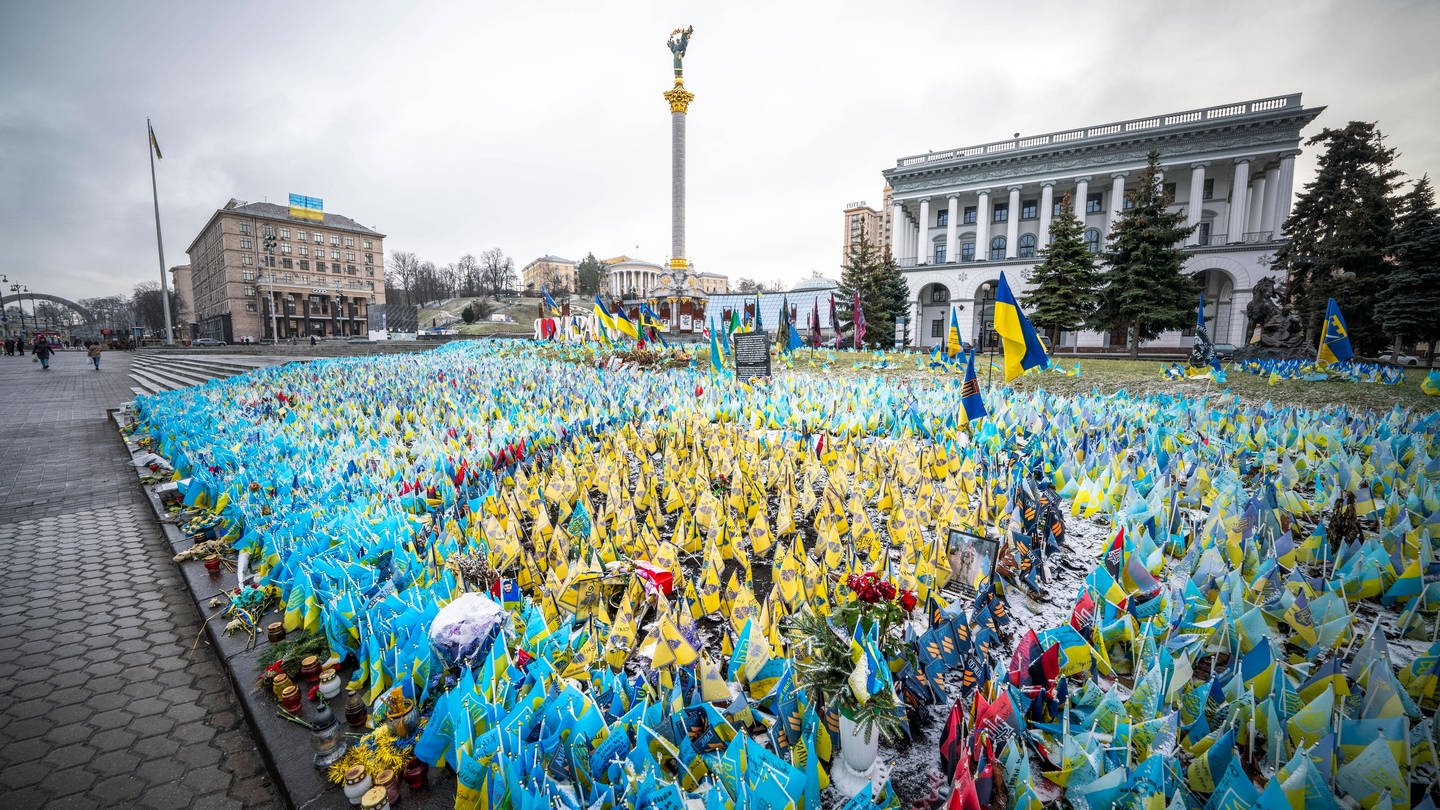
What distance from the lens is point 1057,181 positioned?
3662 centimetres

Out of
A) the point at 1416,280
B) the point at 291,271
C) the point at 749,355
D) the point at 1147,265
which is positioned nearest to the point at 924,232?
the point at 1147,265

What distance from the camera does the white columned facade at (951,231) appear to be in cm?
4009

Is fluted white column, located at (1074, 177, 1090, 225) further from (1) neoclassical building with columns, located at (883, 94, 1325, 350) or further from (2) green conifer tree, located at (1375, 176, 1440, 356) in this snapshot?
(2) green conifer tree, located at (1375, 176, 1440, 356)

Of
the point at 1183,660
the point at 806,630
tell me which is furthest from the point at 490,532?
the point at 1183,660

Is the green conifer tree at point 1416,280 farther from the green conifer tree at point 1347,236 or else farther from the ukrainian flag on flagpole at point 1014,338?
the ukrainian flag on flagpole at point 1014,338

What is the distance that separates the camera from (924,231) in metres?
41.2

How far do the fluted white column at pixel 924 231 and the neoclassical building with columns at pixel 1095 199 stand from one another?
8cm

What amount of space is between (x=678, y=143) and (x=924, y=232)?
2162cm

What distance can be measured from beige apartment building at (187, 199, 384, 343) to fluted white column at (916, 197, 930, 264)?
186 feet

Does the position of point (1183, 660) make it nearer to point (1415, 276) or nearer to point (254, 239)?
point (1415, 276)

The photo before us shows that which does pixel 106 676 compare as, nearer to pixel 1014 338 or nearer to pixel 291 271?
pixel 1014 338

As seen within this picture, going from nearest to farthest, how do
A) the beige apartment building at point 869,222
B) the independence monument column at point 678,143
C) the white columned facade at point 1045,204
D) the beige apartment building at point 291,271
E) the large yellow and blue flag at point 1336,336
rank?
1. the large yellow and blue flag at point 1336,336
2. the independence monument column at point 678,143
3. the white columned facade at point 1045,204
4. the beige apartment building at point 291,271
5. the beige apartment building at point 869,222

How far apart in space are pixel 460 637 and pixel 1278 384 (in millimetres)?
15557

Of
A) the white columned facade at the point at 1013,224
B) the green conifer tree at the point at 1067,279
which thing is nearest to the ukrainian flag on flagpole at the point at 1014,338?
the green conifer tree at the point at 1067,279
